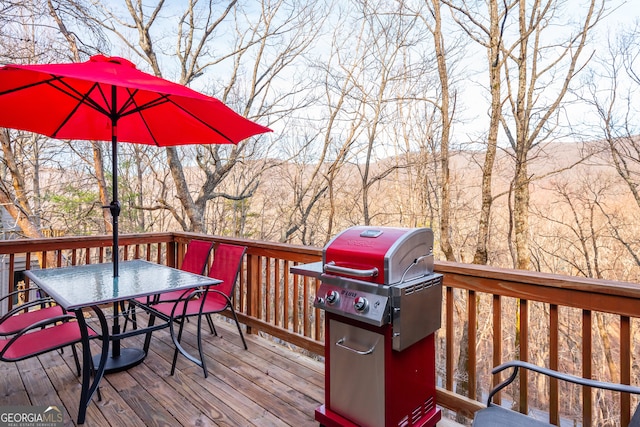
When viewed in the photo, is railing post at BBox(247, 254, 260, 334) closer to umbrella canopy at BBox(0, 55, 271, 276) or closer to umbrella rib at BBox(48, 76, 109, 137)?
umbrella canopy at BBox(0, 55, 271, 276)

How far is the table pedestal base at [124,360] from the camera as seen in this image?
266cm

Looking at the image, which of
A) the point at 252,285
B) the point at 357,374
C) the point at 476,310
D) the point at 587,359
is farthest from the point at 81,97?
the point at 476,310

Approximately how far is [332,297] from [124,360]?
2032 millimetres

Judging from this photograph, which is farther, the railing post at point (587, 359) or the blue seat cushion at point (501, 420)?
the railing post at point (587, 359)

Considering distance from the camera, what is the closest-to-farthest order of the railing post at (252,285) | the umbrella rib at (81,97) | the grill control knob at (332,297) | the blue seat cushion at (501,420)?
1. the blue seat cushion at (501,420)
2. the grill control knob at (332,297)
3. the umbrella rib at (81,97)
4. the railing post at (252,285)

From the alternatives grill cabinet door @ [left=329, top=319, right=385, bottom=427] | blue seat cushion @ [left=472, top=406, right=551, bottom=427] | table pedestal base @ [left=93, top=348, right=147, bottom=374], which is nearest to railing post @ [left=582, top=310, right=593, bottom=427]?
blue seat cushion @ [left=472, top=406, right=551, bottom=427]

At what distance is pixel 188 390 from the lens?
2.43m

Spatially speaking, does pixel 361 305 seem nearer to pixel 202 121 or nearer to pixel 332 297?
pixel 332 297

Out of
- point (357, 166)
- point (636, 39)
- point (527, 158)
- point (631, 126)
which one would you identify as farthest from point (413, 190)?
point (636, 39)

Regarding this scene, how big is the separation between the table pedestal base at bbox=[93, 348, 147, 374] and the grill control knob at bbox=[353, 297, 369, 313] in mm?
2084

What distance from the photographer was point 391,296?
5.27ft

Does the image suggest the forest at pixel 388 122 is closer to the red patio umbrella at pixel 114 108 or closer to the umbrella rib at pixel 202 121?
the red patio umbrella at pixel 114 108

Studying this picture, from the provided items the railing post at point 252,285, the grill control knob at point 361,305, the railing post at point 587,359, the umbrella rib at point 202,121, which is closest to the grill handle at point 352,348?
the grill control knob at point 361,305

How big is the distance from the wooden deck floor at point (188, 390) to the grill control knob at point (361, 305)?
91 cm
